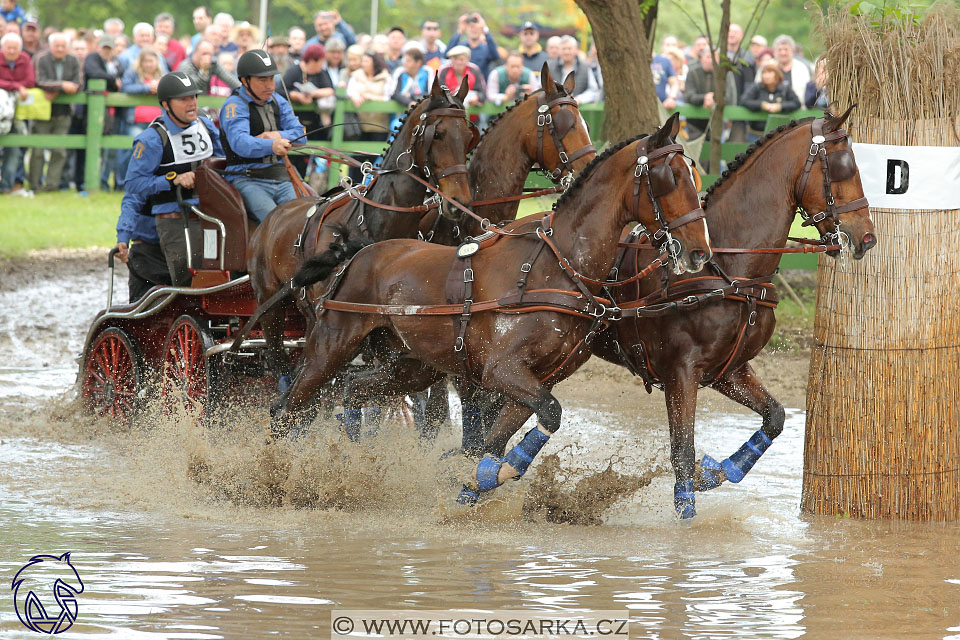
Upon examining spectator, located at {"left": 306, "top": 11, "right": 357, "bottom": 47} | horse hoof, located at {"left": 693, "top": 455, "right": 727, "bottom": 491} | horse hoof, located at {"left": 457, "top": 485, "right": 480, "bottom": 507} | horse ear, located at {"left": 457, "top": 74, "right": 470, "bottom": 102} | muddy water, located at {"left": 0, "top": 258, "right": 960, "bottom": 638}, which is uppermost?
spectator, located at {"left": 306, "top": 11, "right": 357, "bottom": 47}

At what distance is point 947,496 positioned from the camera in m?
7.23

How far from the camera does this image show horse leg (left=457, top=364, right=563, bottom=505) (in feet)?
22.2

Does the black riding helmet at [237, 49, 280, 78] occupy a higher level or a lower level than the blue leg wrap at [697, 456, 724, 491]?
higher

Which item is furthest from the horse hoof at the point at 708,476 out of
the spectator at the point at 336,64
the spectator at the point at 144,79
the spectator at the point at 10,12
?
the spectator at the point at 10,12

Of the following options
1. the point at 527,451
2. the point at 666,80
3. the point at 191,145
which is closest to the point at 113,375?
the point at 191,145

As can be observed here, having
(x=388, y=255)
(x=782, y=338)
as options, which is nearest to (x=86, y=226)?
(x=782, y=338)

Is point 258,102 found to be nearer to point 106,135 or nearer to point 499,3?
point 106,135

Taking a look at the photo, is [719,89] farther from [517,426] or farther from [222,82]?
[517,426]

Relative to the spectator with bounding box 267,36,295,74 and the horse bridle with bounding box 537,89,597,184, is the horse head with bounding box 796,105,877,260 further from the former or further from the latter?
the spectator with bounding box 267,36,295,74

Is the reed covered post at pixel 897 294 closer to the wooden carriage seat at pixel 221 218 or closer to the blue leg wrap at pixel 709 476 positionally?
the blue leg wrap at pixel 709 476

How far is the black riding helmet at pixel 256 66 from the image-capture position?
9398 millimetres

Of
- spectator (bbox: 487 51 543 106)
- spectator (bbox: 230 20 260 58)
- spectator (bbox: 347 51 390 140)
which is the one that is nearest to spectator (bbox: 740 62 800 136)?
spectator (bbox: 487 51 543 106)

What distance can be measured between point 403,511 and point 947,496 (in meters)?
2.94

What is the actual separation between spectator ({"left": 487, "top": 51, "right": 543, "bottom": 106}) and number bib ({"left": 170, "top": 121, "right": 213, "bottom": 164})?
8.33 meters
